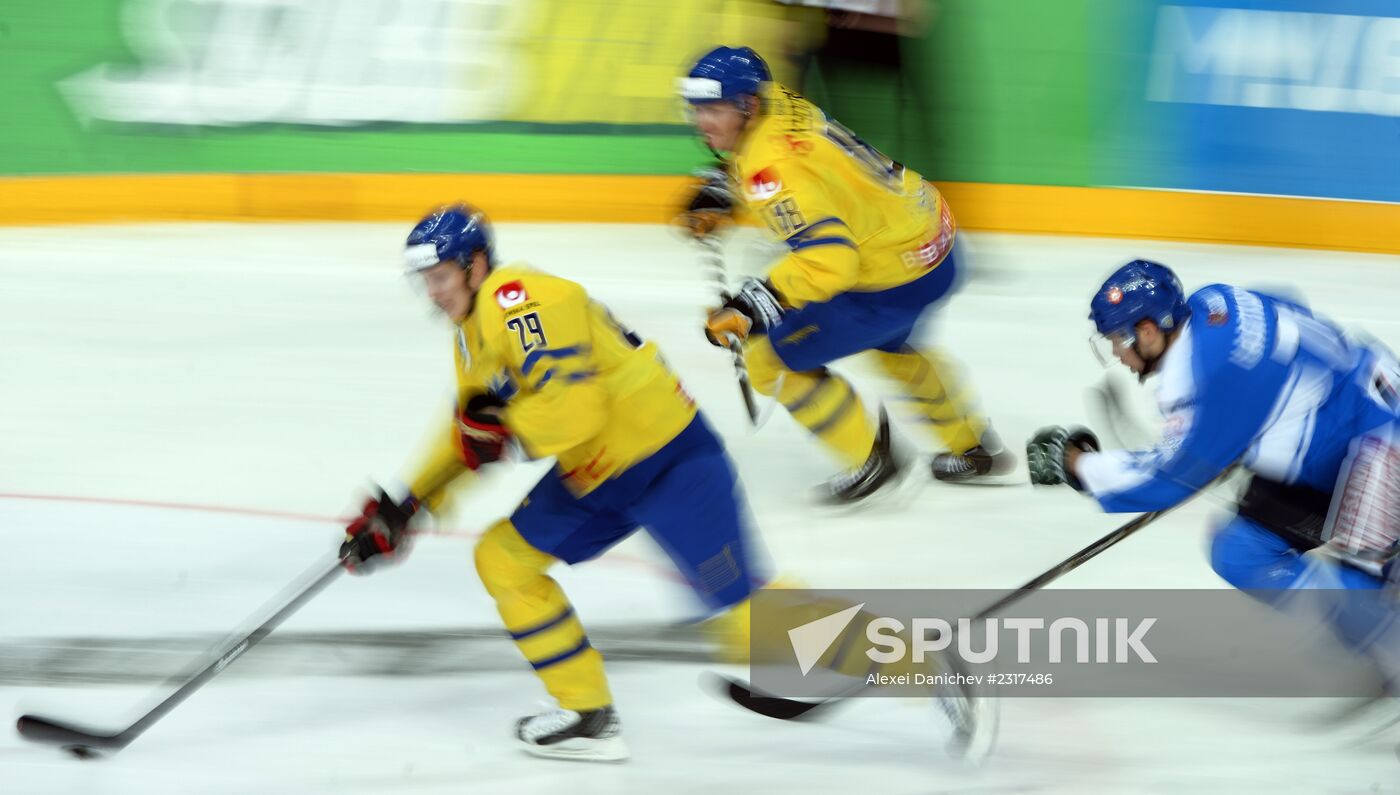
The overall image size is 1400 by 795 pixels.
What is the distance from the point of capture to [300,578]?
3.77 meters

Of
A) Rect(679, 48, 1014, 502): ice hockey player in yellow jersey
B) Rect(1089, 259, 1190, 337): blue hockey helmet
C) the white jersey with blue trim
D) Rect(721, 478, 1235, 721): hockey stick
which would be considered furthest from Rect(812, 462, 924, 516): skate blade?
Rect(1089, 259, 1190, 337): blue hockey helmet

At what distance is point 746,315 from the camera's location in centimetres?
372

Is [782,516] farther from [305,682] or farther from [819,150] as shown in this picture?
[305,682]

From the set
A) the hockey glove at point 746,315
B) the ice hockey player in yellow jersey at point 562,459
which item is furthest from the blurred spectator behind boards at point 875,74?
the ice hockey player in yellow jersey at point 562,459

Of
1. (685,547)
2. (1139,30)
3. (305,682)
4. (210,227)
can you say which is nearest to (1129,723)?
(685,547)

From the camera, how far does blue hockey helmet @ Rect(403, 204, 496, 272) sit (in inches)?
105

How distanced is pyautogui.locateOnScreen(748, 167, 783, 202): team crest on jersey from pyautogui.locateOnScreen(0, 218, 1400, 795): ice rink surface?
98cm

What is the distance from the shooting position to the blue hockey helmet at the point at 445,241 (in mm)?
2656

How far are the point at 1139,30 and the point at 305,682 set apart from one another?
5.27 meters

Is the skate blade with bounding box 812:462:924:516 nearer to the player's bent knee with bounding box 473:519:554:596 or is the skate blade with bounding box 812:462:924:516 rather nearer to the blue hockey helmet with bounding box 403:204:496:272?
the player's bent knee with bounding box 473:519:554:596

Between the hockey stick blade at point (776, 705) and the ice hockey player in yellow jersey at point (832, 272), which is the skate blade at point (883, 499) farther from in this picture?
the hockey stick blade at point (776, 705)

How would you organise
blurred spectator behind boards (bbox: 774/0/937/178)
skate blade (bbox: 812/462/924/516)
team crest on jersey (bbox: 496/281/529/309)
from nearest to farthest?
team crest on jersey (bbox: 496/281/529/309) → skate blade (bbox: 812/462/924/516) → blurred spectator behind boards (bbox: 774/0/937/178)

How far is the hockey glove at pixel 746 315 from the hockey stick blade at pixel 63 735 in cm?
169

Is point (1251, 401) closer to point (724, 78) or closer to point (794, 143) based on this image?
point (794, 143)
